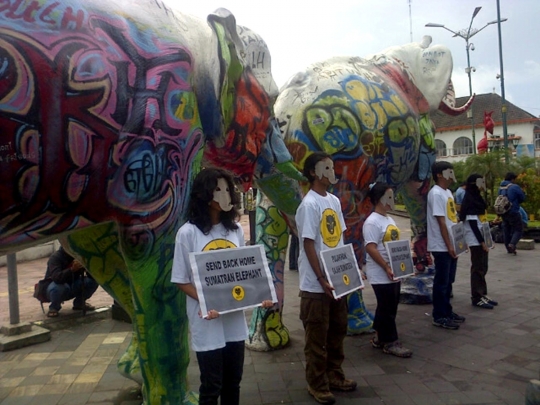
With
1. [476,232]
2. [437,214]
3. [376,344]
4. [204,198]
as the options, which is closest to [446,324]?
[376,344]

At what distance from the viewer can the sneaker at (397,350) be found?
4137 mm

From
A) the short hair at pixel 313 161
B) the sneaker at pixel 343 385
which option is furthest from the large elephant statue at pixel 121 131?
the sneaker at pixel 343 385

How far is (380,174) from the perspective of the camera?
15.5ft

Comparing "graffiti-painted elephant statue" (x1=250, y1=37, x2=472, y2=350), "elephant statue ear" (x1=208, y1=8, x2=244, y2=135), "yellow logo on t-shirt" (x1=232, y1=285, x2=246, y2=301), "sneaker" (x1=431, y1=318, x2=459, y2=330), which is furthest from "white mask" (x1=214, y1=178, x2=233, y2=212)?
"sneaker" (x1=431, y1=318, x2=459, y2=330)

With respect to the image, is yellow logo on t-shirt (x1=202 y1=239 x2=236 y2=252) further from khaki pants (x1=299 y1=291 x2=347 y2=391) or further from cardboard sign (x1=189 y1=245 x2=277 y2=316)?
khaki pants (x1=299 y1=291 x2=347 y2=391)

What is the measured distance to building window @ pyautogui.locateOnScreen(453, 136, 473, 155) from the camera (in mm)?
41691

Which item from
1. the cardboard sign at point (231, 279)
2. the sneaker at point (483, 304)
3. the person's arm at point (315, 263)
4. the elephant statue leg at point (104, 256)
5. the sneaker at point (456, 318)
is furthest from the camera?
the sneaker at point (483, 304)

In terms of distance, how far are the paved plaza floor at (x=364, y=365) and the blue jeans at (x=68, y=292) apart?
17 centimetres

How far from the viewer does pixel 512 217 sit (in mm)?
9867

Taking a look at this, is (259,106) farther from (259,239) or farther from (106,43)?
(259,239)

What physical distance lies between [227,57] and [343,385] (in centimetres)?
230

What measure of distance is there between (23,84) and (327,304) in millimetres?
2208

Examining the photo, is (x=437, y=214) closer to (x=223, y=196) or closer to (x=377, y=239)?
(x=377, y=239)

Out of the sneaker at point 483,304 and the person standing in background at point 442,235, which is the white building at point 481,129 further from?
the person standing in background at point 442,235
